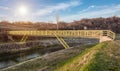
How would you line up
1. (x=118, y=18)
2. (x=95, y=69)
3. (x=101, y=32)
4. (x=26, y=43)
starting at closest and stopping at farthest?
(x=95, y=69), (x=101, y=32), (x=26, y=43), (x=118, y=18)

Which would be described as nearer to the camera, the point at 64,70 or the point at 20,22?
the point at 64,70

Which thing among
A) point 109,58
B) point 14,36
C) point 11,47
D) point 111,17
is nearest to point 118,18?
point 111,17

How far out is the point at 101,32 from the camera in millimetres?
31766

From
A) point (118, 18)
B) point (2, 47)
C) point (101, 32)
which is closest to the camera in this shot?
point (101, 32)

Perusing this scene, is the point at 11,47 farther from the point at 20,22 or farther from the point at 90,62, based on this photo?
the point at 20,22

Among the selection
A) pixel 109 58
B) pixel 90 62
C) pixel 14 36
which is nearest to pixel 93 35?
pixel 109 58

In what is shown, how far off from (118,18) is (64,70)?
304 feet

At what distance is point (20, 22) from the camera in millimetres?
109312

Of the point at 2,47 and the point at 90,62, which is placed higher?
the point at 90,62

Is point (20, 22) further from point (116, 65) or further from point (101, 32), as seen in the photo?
point (116, 65)

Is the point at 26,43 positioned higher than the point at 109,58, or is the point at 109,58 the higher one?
the point at 109,58

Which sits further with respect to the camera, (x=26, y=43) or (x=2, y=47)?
(x=26, y=43)

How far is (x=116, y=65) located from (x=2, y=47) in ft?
104

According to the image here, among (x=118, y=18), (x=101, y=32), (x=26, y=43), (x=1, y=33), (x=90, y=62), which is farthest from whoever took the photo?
(x=118, y=18)
